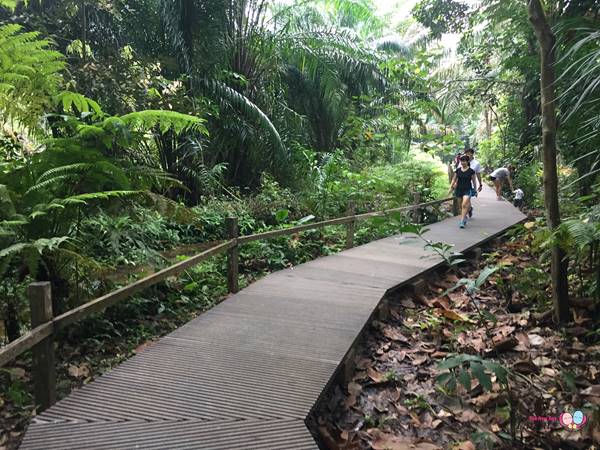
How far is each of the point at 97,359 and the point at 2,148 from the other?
7.48ft

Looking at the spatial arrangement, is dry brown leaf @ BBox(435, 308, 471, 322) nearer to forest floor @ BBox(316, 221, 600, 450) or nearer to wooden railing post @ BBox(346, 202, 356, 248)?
forest floor @ BBox(316, 221, 600, 450)

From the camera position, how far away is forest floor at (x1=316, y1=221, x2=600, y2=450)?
8.84 ft

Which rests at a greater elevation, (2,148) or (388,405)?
(2,148)

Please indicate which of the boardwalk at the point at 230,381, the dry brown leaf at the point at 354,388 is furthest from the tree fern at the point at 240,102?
the dry brown leaf at the point at 354,388

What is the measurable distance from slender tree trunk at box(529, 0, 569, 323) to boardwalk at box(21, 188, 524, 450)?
1.46 meters

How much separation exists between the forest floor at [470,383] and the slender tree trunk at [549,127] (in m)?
0.51

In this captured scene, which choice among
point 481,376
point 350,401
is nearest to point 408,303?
point 350,401

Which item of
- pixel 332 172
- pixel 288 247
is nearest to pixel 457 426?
pixel 288 247

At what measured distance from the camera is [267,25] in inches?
430

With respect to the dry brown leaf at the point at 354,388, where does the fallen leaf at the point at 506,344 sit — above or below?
above

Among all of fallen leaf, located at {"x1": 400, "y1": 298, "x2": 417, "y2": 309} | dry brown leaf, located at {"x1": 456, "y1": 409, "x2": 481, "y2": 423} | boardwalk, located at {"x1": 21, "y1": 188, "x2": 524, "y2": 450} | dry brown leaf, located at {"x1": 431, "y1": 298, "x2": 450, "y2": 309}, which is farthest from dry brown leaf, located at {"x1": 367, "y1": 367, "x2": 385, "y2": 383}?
dry brown leaf, located at {"x1": 431, "y1": 298, "x2": 450, "y2": 309}

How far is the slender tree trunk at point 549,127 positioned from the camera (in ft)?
12.4

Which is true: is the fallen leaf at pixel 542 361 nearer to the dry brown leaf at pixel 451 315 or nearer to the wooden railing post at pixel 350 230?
the dry brown leaf at pixel 451 315

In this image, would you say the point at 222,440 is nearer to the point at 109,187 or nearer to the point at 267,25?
the point at 109,187
